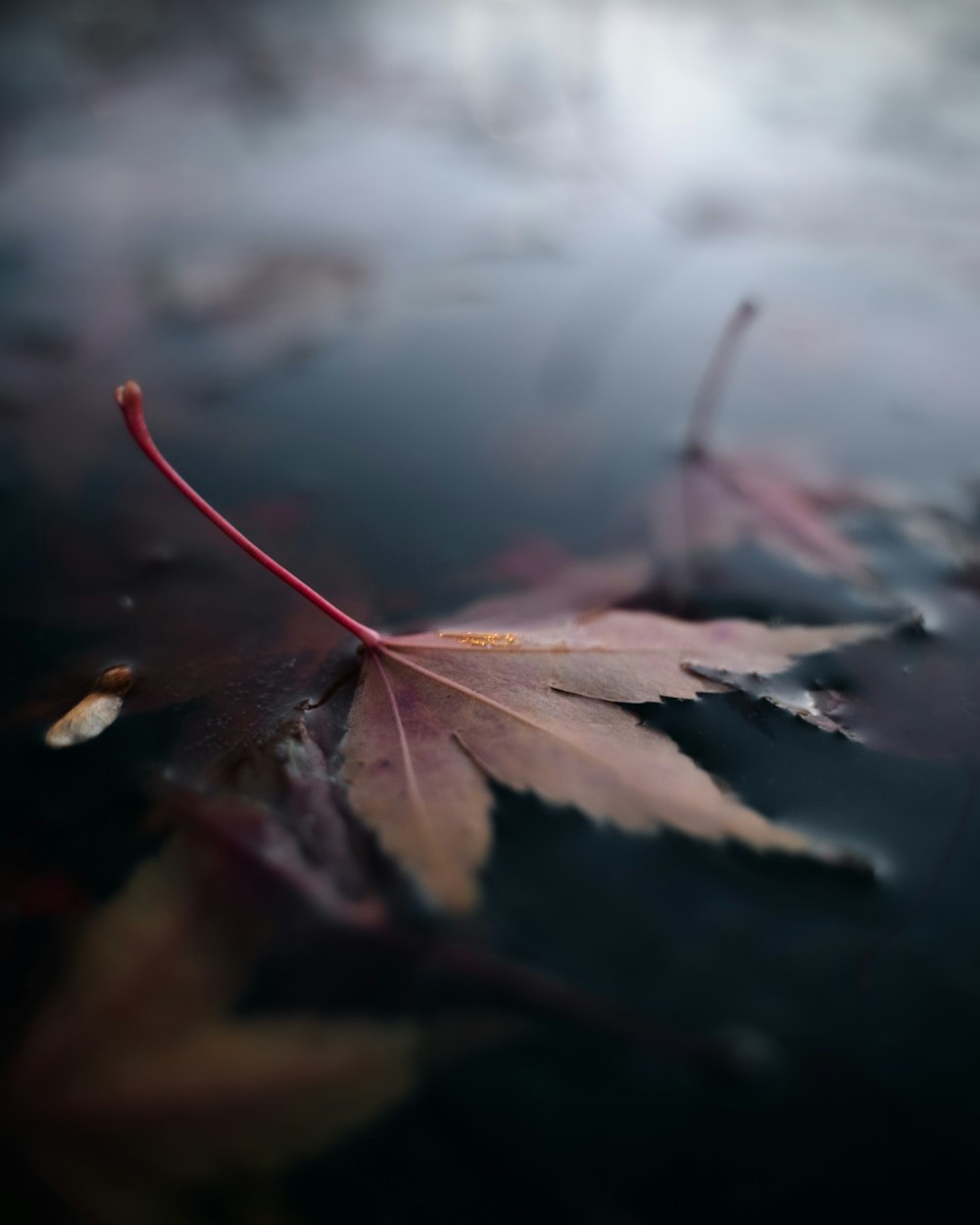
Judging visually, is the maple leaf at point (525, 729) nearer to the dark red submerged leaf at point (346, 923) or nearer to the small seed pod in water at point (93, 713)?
the dark red submerged leaf at point (346, 923)

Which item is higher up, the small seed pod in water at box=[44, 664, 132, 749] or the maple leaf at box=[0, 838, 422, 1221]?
the small seed pod in water at box=[44, 664, 132, 749]

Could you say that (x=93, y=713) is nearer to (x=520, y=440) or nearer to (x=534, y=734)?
(x=534, y=734)

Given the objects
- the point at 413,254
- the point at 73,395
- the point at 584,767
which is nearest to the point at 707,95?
the point at 413,254

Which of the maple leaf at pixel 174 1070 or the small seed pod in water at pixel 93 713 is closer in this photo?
the maple leaf at pixel 174 1070

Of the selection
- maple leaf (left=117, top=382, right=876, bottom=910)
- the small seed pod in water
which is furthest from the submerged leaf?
the small seed pod in water

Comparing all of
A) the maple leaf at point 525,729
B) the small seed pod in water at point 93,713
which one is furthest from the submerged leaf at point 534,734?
the small seed pod in water at point 93,713

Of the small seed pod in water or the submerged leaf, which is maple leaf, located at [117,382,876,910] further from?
the small seed pod in water
